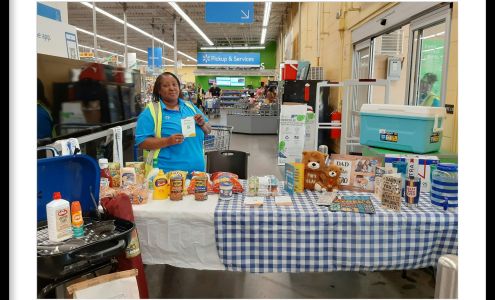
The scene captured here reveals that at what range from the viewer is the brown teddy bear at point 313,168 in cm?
284

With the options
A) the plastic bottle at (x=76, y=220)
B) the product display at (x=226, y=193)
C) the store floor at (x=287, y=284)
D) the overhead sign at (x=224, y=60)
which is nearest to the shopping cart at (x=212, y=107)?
the overhead sign at (x=224, y=60)

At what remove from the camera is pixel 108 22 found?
18.1 meters

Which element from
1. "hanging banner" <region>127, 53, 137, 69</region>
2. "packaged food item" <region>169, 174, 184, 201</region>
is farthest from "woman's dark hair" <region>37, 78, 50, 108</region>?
"hanging banner" <region>127, 53, 137, 69</region>

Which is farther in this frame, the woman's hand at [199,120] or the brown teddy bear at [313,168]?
the woman's hand at [199,120]

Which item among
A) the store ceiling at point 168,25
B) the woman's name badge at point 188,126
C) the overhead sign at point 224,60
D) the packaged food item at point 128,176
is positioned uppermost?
the store ceiling at point 168,25

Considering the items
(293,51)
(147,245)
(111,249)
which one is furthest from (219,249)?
(293,51)

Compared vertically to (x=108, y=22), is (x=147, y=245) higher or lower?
lower

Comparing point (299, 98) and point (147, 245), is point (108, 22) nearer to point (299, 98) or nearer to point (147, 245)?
point (299, 98)

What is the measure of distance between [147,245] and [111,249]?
51 centimetres

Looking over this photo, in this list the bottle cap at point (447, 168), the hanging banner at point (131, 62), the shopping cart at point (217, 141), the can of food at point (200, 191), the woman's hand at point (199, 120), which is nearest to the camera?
the bottle cap at point (447, 168)

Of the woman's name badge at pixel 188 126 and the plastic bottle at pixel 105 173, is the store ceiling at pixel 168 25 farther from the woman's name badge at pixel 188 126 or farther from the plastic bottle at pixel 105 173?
the plastic bottle at pixel 105 173

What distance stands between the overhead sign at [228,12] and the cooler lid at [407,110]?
4.68 m

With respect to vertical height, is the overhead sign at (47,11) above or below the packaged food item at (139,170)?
above

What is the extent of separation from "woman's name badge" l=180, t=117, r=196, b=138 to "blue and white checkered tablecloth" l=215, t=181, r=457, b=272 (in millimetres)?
1060
